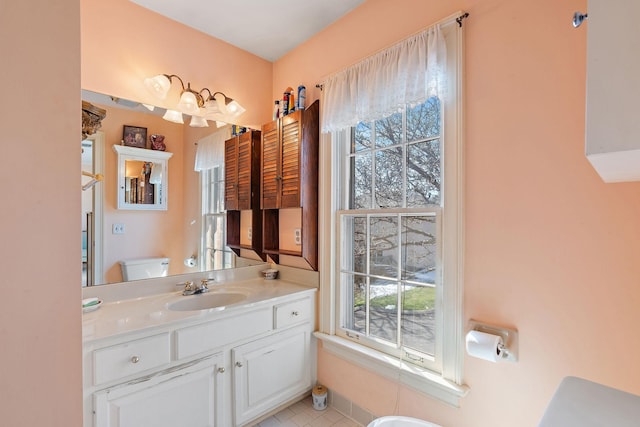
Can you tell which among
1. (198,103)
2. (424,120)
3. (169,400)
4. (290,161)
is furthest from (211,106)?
(169,400)

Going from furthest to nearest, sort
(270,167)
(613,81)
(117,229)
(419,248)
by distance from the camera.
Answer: (270,167) < (117,229) < (419,248) < (613,81)

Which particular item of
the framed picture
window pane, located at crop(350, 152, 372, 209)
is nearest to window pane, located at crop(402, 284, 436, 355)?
window pane, located at crop(350, 152, 372, 209)

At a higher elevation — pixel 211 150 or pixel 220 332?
pixel 211 150

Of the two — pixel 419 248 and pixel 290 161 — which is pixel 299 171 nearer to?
pixel 290 161

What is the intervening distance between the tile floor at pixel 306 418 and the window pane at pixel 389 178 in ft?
4.59

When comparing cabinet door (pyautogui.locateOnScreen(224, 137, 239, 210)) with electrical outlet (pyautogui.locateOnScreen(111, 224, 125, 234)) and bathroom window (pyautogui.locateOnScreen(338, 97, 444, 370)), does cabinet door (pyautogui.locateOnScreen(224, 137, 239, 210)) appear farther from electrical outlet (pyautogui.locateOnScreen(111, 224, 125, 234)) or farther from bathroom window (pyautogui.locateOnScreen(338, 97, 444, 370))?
bathroom window (pyautogui.locateOnScreen(338, 97, 444, 370))

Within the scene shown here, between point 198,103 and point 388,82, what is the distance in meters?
1.30

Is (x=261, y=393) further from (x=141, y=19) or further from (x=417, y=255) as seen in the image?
(x=141, y=19)

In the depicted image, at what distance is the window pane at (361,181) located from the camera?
185 cm

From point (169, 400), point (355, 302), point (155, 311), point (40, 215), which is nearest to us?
point (40, 215)

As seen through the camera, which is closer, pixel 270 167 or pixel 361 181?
pixel 361 181

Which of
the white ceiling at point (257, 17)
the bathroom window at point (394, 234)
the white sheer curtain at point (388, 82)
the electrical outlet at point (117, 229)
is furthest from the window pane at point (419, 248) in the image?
the electrical outlet at point (117, 229)

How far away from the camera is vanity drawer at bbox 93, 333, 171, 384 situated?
3.86 ft

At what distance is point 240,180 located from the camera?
2238 mm
